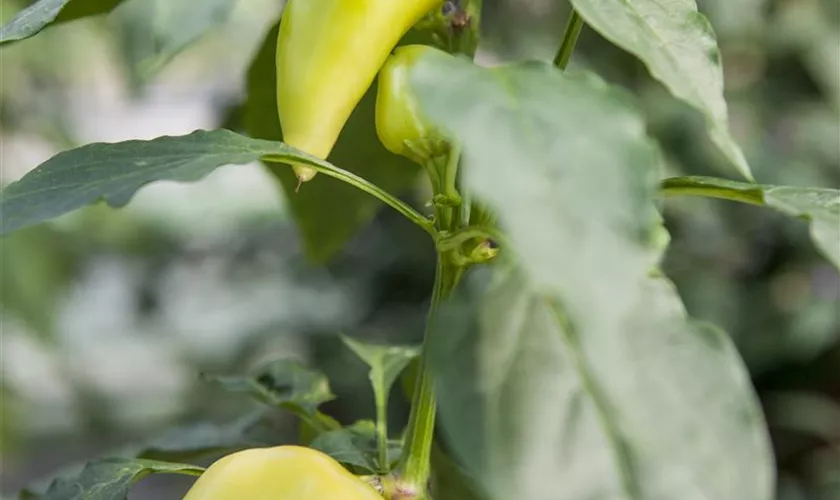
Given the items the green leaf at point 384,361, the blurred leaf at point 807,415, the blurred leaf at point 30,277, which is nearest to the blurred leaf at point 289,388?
the green leaf at point 384,361

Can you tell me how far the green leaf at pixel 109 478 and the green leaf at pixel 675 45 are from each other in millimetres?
209

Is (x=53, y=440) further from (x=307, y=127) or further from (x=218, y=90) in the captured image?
(x=307, y=127)

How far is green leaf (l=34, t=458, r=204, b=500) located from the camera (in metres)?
0.36

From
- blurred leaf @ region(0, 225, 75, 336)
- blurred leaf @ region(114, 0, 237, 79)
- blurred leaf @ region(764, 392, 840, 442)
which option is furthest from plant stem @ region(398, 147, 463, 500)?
blurred leaf @ region(764, 392, 840, 442)

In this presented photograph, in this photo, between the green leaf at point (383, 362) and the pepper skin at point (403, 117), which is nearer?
the pepper skin at point (403, 117)

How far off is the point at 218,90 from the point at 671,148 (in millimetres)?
968

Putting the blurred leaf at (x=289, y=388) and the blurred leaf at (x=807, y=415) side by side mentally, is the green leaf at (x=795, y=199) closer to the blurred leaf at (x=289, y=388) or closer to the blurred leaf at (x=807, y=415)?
the blurred leaf at (x=289, y=388)

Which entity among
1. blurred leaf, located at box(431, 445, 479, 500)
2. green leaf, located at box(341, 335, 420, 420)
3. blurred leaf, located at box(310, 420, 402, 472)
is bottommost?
blurred leaf, located at box(431, 445, 479, 500)

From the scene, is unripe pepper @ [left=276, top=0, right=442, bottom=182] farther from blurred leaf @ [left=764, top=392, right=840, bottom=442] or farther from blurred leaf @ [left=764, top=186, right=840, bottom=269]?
blurred leaf @ [left=764, top=392, right=840, bottom=442]

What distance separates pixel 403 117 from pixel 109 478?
0.19 m

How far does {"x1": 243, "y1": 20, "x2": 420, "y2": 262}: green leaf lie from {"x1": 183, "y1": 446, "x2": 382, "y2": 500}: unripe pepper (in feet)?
0.72

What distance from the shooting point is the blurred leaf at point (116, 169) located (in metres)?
0.27

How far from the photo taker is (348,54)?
299mm

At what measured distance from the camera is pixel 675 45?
27cm
